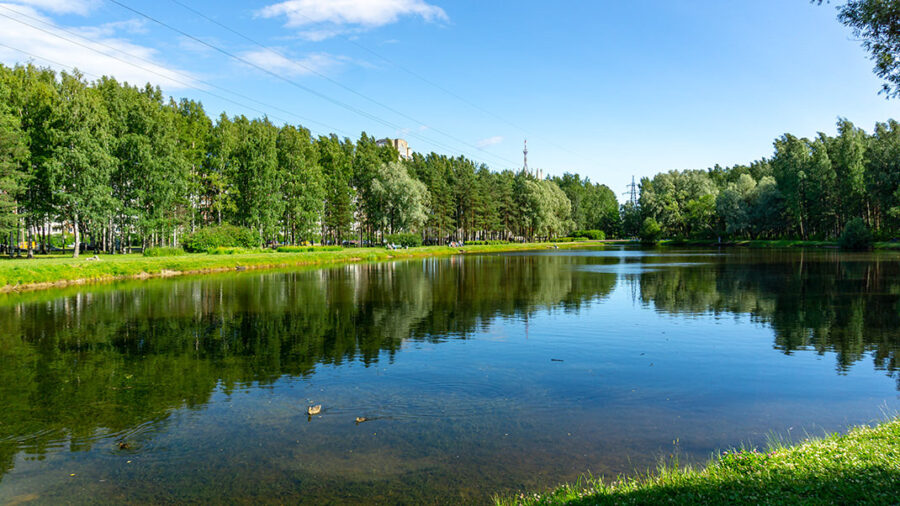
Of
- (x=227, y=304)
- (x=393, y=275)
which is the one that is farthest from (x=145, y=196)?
(x=227, y=304)

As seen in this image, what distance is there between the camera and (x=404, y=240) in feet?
298

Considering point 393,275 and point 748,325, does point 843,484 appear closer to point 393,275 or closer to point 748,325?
point 748,325

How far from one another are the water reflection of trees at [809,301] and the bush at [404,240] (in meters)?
51.3

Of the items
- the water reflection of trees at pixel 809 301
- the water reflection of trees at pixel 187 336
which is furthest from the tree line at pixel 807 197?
the water reflection of trees at pixel 187 336

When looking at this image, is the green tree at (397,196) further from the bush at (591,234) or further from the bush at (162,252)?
the bush at (591,234)

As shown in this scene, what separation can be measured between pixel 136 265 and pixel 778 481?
47.1m

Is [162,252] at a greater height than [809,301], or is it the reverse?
[162,252]

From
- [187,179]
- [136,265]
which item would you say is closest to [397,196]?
[187,179]

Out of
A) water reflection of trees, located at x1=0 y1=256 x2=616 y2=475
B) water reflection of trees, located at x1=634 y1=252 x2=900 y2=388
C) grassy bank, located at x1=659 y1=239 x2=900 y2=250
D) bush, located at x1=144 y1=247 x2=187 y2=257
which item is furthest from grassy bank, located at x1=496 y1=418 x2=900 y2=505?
grassy bank, located at x1=659 y1=239 x2=900 y2=250

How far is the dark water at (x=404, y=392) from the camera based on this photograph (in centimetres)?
818

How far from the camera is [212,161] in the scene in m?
71.6

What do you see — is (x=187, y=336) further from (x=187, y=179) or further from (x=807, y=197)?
(x=807, y=197)

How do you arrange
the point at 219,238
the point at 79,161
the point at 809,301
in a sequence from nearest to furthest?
1. the point at 809,301
2. the point at 79,161
3. the point at 219,238

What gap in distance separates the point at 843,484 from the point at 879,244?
3636 inches
